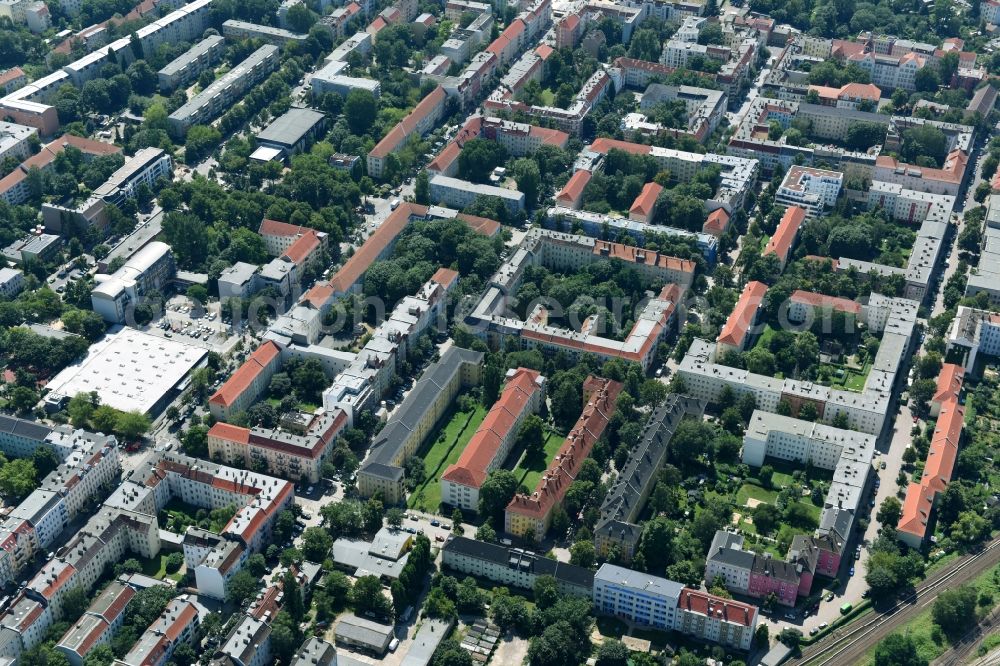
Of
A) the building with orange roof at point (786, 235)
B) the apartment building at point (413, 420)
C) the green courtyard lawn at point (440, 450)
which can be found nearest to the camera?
the apartment building at point (413, 420)

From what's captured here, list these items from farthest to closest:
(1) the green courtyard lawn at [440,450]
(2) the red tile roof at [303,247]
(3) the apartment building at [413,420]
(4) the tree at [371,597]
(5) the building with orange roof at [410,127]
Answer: (5) the building with orange roof at [410,127] < (2) the red tile roof at [303,247] < (1) the green courtyard lawn at [440,450] < (3) the apartment building at [413,420] < (4) the tree at [371,597]

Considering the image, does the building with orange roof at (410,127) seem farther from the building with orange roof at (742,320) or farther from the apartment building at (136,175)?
the building with orange roof at (742,320)

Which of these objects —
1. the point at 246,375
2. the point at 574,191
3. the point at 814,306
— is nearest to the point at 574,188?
the point at 574,191

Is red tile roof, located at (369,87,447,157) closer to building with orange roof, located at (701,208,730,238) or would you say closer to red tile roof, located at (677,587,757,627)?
building with orange roof, located at (701,208,730,238)

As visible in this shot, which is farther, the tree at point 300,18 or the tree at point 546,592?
the tree at point 300,18

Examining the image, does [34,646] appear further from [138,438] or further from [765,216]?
[765,216]

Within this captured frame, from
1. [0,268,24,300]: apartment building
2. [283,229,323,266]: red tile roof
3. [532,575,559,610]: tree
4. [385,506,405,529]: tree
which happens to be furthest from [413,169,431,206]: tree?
[532,575,559,610]: tree

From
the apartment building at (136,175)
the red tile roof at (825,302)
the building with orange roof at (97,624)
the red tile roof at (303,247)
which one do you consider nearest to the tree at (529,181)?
the red tile roof at (303,247)
